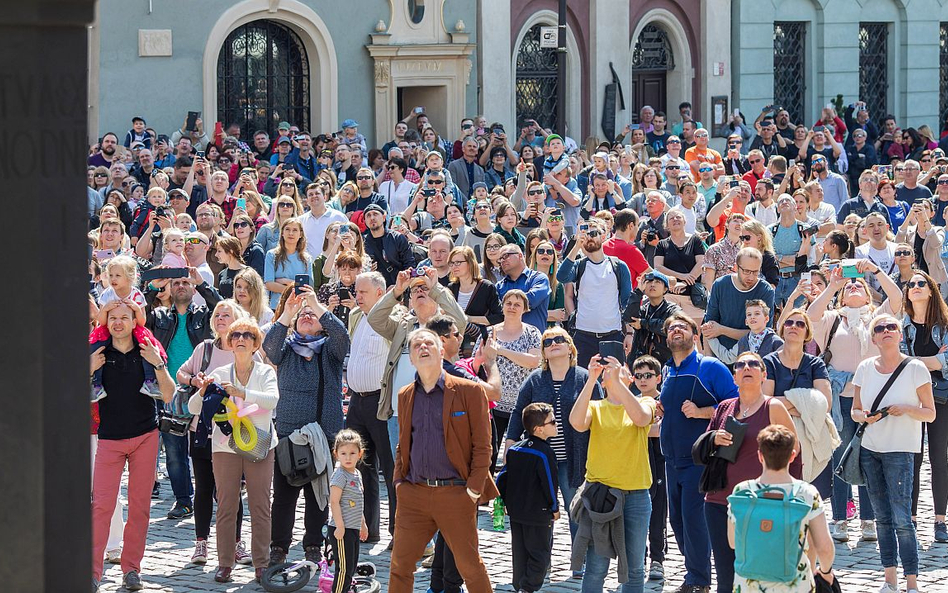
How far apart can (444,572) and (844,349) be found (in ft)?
11.1

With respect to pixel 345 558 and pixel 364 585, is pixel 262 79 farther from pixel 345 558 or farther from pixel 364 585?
pixel 345 558

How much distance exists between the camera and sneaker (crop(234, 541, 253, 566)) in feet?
31.5

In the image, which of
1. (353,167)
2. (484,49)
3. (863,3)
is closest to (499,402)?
(353,167)

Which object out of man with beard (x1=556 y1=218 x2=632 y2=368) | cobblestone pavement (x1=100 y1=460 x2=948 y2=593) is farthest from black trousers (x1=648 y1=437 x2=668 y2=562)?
man with beard (x1=556 y1=218 x2=632 y2=368)

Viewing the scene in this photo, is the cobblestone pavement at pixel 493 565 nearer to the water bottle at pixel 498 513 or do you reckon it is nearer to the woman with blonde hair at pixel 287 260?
the water bottle at pixel 498 513

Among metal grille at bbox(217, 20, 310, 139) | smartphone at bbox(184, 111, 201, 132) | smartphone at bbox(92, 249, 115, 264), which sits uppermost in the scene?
metal grille at bbox(217, 20, 310, 139)

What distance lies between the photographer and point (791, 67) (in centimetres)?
3328

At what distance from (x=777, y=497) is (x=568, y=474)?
2.56 metres

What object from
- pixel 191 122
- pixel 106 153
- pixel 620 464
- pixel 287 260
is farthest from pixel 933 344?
pixel 191 122

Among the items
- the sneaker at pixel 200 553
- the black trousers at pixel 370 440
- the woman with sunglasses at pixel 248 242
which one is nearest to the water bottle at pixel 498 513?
the black trousers at pixel 370 440

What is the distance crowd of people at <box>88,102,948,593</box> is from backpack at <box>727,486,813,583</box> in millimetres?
45

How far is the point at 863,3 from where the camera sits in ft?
112

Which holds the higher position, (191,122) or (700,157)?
(191,122)

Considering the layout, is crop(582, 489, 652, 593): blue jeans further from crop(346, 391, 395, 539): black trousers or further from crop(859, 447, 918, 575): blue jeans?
crop(346, 391, 395, 539): black trousers
